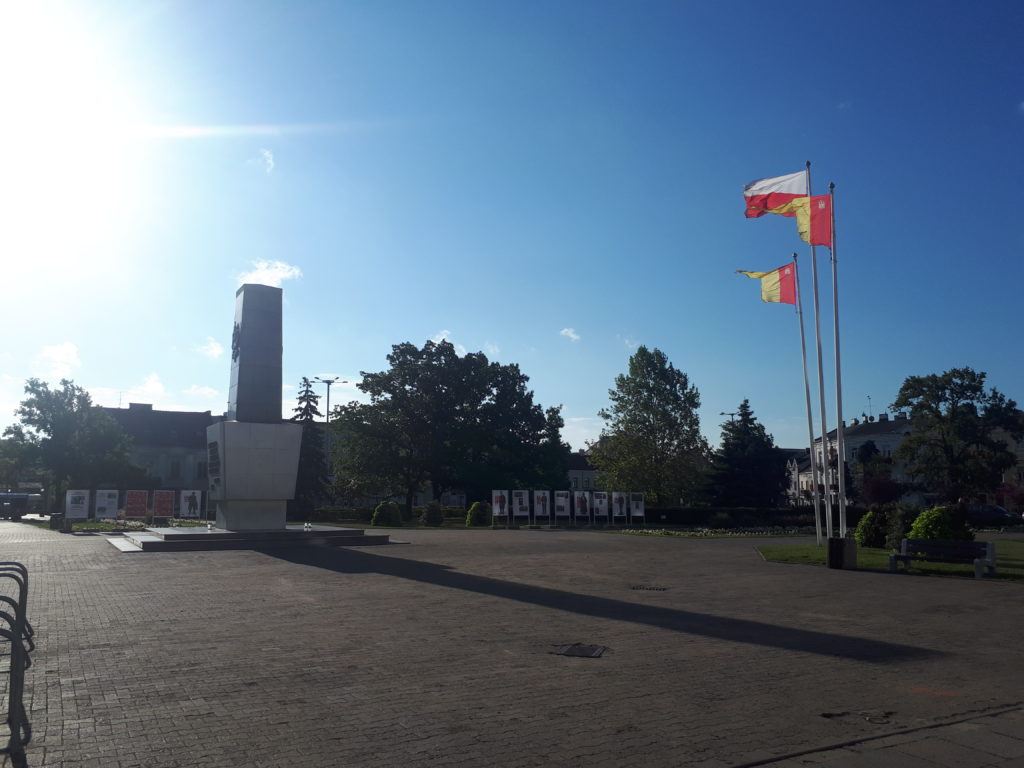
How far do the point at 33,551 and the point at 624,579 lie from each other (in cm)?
1759

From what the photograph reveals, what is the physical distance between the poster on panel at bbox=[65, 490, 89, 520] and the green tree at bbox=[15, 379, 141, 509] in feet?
48.7

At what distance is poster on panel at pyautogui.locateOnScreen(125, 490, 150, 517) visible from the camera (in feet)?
126

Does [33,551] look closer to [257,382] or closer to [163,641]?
[257,382]

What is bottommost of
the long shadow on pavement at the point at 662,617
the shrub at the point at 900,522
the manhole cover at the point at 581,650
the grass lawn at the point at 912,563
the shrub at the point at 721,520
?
the shrub at the point at 721,520

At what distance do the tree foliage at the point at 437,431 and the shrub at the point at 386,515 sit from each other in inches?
383

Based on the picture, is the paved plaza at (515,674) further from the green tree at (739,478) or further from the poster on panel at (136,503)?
the green tree at (739,478)

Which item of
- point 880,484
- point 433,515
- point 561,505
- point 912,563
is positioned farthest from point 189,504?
point 880,484

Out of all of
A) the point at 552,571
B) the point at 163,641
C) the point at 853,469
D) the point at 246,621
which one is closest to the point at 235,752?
the point at 163,641

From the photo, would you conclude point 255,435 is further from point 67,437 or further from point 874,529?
point 67,437

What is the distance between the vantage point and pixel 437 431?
58.8m

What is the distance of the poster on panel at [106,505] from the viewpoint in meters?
39.0

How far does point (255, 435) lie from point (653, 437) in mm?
38560

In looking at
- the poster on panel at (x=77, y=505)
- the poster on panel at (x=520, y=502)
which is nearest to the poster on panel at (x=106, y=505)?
the poster on panel at (x=77, y=505)

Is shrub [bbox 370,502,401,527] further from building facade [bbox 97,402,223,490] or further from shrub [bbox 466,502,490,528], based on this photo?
building facade [bbox 97,402,223,490]
